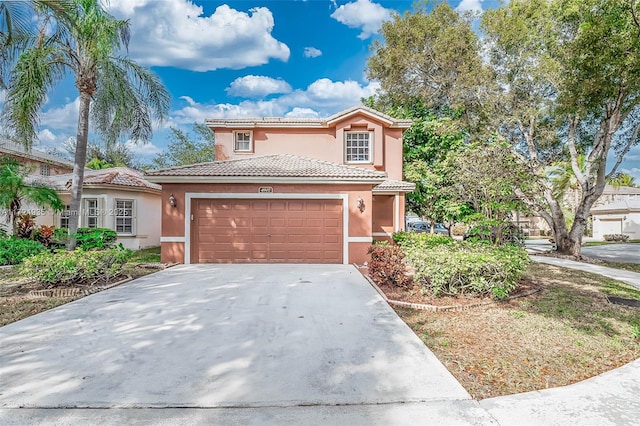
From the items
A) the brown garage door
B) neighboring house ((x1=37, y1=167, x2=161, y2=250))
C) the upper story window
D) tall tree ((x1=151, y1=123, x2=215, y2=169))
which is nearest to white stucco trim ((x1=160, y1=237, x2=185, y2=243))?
the brown garage door

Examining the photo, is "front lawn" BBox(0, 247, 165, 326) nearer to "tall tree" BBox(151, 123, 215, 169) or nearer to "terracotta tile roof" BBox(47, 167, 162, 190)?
"terracotta tile roof" BBox(47, 167, 162, 190)

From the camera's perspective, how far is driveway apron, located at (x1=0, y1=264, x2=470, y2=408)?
3463mm

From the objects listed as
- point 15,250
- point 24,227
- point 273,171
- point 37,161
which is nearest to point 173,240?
point 273,171

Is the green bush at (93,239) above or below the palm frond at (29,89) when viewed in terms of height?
below

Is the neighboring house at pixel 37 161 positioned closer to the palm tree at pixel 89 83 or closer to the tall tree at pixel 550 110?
the palm tree at pixel 89 83

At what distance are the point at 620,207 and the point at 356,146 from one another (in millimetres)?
28590

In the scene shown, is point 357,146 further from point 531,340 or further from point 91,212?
point 91,212

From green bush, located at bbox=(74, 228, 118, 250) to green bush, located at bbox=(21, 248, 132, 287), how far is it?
5.83m

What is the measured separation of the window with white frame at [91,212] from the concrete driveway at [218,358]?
11.0m

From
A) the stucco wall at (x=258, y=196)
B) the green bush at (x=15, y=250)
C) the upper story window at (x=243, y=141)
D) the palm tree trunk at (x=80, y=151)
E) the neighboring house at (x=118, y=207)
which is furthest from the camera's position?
the upper story window at (x=243, y=141)

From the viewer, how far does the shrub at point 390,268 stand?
8.16m

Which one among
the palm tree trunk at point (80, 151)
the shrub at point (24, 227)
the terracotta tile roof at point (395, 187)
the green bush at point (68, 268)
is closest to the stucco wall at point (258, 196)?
the palm tree trunk at point (80, 151)

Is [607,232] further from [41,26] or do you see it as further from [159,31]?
[41,26]

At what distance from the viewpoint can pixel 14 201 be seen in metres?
13.2
